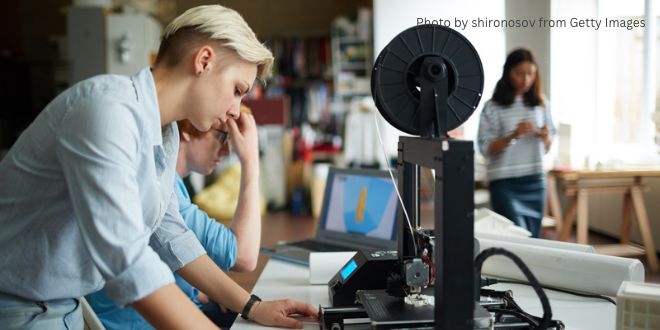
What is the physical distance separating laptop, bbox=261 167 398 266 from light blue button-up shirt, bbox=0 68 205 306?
90 centimetres

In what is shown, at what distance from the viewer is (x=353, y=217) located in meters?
2.37

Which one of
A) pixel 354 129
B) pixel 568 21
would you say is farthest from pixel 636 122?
pixel 354 129

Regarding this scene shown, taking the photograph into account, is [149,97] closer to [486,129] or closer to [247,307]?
[247,307]

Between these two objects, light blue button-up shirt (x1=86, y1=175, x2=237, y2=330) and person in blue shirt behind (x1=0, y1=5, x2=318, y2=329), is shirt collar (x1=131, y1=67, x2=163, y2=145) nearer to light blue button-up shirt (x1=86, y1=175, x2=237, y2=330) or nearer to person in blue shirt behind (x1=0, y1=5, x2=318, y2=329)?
person in blue shirt behind (x1=0, y1=5, x2=318, y2=329)

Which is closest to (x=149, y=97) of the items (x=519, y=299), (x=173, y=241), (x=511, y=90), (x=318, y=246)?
(x=173, y=241)

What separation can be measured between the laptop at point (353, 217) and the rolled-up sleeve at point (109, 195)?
40.7 inches

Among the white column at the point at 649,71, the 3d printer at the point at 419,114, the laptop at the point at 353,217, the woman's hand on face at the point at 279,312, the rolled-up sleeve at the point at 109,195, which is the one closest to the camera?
the rolled-up sleeve at the point at 109,195

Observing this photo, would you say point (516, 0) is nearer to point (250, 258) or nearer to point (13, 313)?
point (250, 258)

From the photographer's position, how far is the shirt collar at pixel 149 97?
1.23m

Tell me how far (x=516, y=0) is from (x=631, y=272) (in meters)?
1.27

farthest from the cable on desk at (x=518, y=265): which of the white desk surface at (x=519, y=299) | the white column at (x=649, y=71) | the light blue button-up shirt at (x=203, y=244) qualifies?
the white column at (x=649, y=71)

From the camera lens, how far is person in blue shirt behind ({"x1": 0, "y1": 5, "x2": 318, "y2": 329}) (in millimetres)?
1062

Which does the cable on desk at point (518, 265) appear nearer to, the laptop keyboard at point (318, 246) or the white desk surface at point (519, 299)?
the white desk surface at point (519, 299)

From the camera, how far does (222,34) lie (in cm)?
128
